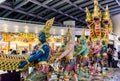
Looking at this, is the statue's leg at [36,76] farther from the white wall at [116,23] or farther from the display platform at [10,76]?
the white wall at [116,23]

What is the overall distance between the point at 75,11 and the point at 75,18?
8.48ft

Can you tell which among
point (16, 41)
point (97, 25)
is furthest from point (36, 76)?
point (16, 41)

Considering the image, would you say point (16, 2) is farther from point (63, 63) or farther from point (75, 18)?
point (63, 63)

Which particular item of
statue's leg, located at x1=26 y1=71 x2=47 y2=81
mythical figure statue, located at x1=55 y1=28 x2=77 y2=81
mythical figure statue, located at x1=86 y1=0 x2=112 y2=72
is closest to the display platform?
statue's leg, located at x1=26 y1=71 x2=47 y2=81

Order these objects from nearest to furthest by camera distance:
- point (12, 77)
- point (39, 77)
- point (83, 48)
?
point (39, 77) < point (12, 77) < point (83, 48)

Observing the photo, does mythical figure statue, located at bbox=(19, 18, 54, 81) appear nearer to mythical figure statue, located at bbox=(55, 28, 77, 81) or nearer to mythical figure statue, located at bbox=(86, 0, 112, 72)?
mythical figure statue, located at bbox=(55, 28, 77, 81)

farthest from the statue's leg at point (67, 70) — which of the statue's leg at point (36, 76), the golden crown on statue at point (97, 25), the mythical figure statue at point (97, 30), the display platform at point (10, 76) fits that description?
the golden crown on statue at point (97, 25)

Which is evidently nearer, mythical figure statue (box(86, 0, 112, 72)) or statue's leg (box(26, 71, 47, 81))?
statue's leg (box(26, 71, 47, 81))

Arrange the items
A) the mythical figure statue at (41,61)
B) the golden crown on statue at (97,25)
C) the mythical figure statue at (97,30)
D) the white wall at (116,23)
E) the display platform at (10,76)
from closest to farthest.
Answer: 1. the mythical figure statue at (41,61)
2. the display platform at (10,76)
3. the mythical figure statue at (97,30)
4. the golden crown on statue at (97,25)
5. the white wall at (116,23)

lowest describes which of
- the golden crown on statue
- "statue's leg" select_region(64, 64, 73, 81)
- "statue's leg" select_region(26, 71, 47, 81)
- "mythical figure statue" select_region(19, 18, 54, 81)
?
"statue's leg" select_region(64, 64, 73, 81)

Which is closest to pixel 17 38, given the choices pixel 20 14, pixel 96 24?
pixel 20 14

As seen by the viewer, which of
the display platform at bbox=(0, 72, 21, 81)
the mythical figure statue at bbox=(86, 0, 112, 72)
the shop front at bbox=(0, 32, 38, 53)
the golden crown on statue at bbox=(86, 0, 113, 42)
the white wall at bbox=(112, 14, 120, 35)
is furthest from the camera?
the white wall at bbox=(112, 14, 120, 35)

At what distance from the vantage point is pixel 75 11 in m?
24.7

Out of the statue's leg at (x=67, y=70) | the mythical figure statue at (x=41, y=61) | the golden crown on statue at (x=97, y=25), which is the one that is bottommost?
the statue's leg at (x=67, y=70)
